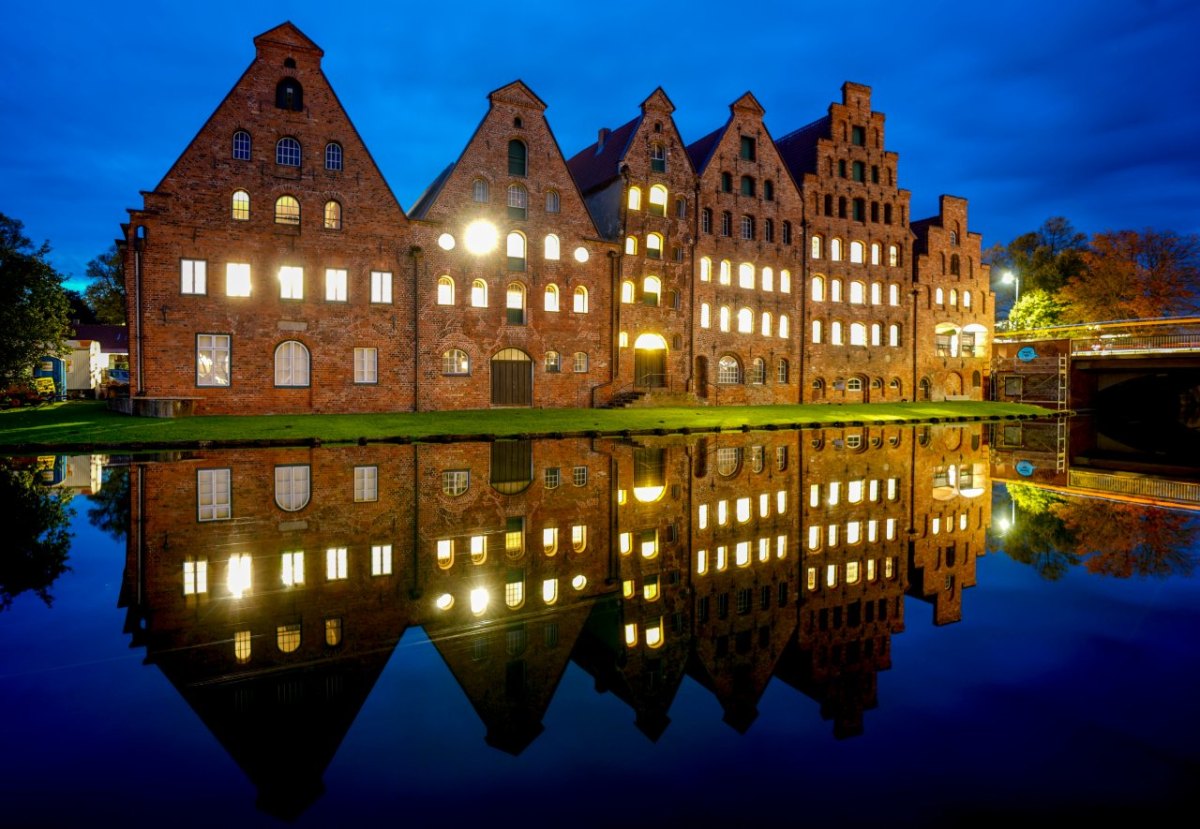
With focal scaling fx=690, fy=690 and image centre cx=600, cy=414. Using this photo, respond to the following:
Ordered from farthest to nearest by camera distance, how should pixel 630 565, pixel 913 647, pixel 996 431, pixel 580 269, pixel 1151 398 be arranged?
1. pixel 1151 398
2. pixel 580 269
3. pixel 996 431
4. pixel 630 565
5. pixel 913 647

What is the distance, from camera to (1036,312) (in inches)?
2694

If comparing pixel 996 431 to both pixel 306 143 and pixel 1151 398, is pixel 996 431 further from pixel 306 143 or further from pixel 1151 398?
pixel 1151 398

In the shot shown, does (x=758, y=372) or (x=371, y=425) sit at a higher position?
(x=758, y=372)

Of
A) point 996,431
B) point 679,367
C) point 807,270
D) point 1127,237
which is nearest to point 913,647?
point 996,431

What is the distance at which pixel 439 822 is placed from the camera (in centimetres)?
365

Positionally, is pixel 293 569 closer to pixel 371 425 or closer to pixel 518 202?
pixel 371 425

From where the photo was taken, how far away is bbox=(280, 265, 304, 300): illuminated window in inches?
1280

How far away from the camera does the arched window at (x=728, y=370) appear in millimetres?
44469

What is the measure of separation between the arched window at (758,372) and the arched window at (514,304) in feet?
54.2

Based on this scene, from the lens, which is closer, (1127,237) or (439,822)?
(439,822)

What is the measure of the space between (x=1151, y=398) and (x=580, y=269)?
2262 inches

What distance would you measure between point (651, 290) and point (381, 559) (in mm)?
34714

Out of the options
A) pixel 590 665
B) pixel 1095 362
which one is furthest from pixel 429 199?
pixel 1095 362

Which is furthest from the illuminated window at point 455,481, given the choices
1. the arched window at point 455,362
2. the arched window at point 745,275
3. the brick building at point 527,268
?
the arched window at point 745,275
